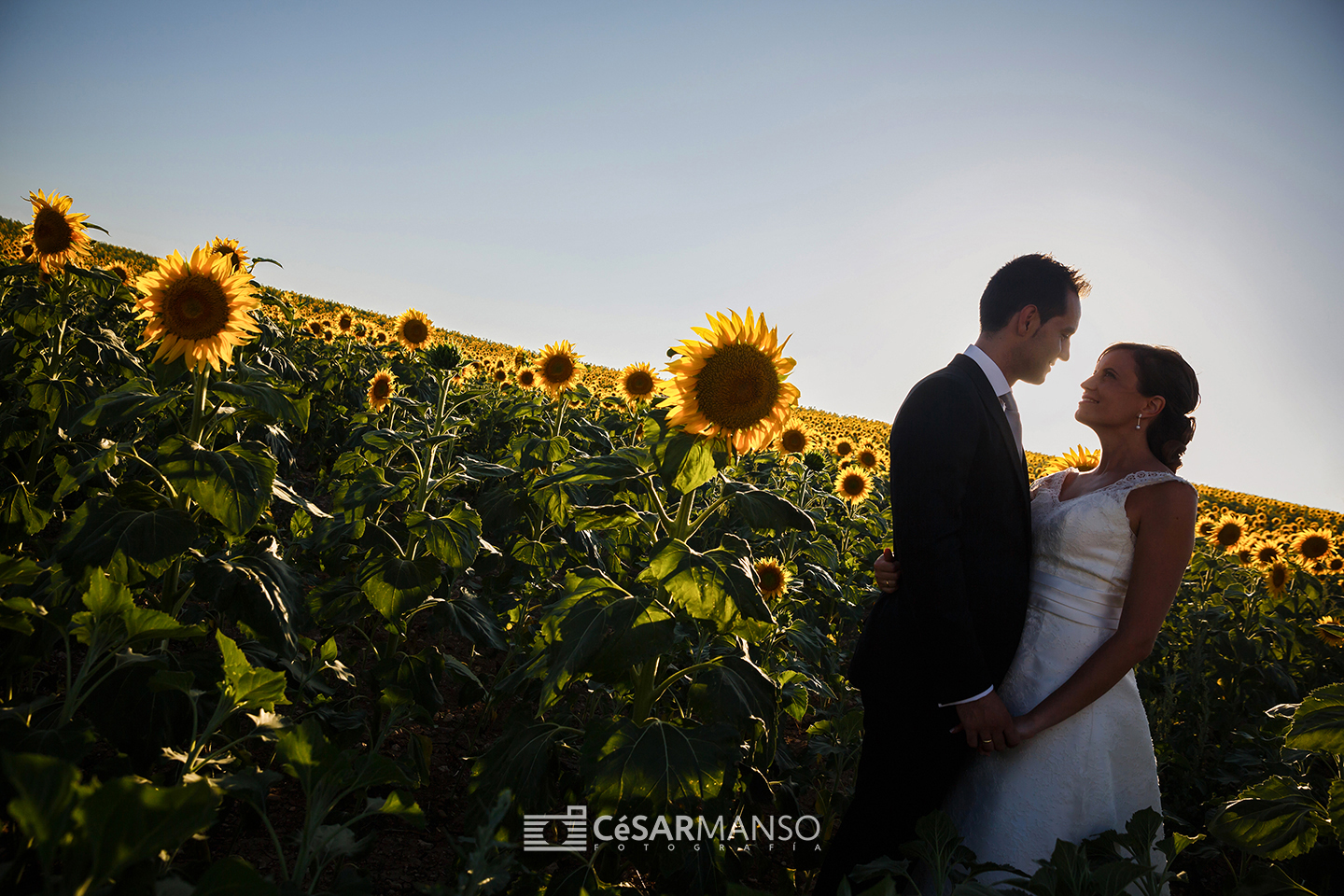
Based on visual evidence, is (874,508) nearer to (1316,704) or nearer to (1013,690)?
(1013,690)

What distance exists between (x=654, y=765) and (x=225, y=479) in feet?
5.19

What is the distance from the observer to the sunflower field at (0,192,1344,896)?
125cm

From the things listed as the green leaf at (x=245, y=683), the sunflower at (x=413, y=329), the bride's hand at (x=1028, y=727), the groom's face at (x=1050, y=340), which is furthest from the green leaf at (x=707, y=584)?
the sunflower at (x=413, y=329)

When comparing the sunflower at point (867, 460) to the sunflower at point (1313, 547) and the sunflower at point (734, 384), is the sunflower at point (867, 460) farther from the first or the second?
the sunflower at point (734, 384)

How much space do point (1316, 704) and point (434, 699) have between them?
2.97m

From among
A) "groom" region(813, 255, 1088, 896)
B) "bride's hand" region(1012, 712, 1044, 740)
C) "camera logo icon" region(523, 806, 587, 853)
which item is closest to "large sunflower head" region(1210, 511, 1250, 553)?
"groom" region(813, 255, 1088, 896)

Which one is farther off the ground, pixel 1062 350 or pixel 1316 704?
pixel 1062 350

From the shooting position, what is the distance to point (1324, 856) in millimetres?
2066

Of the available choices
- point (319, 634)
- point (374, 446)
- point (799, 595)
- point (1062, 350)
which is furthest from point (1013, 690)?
point (319, 634)

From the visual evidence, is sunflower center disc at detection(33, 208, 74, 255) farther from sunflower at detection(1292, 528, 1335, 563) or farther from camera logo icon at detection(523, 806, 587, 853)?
sunflower at detection(1292, 528, 1335, 563)

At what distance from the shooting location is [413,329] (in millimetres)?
7680

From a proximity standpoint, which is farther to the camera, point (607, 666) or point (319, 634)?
point (319, 634)

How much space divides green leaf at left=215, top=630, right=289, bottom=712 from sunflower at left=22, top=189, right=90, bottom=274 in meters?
4.26

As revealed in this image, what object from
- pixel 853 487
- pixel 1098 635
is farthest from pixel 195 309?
pixel 853 487
